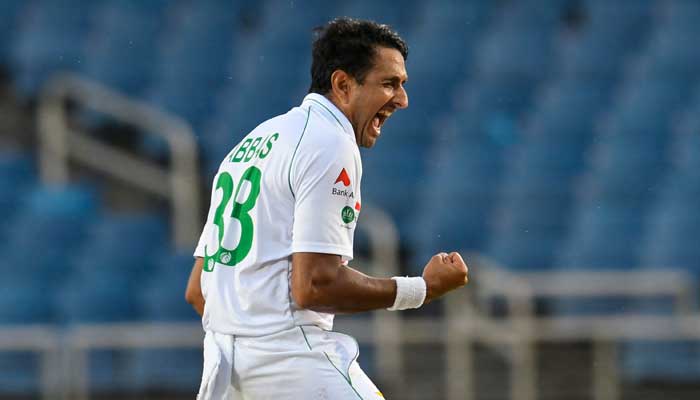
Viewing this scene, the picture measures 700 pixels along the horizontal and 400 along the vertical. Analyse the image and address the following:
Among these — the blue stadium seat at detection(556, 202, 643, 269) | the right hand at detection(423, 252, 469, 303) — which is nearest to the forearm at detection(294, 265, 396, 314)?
the right hand at detection(423, 252, 469, 303)

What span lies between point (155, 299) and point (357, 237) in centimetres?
184

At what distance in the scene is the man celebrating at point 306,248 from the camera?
432 centimetres

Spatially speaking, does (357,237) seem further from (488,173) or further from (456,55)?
(456,55)

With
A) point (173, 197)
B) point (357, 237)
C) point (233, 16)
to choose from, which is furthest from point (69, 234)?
point (233, 16)

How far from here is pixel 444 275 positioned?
4.49m

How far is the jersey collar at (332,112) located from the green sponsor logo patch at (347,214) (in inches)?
9.9

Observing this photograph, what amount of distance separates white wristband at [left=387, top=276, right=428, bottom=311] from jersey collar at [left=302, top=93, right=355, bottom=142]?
474mm

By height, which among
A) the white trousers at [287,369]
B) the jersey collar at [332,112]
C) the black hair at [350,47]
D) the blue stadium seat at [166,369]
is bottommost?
the white trousers at [287,369]

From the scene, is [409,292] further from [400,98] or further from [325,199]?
[400,98]

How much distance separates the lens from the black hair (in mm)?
4566

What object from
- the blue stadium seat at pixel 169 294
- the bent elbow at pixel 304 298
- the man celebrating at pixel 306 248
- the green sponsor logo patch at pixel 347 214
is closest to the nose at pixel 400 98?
the man celebrating at pixel 306 248

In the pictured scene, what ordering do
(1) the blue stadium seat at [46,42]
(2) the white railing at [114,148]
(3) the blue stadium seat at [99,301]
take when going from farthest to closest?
(1) the blue stadium seat at [46,42]
(2) the white railing at [114,148]
(3) the blue stadium seat at [99,301]

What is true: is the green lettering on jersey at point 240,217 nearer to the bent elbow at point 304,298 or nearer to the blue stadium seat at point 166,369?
the bent elbow at point 304,298

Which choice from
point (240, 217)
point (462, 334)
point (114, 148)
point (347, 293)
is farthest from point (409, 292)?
point (114, 148)
